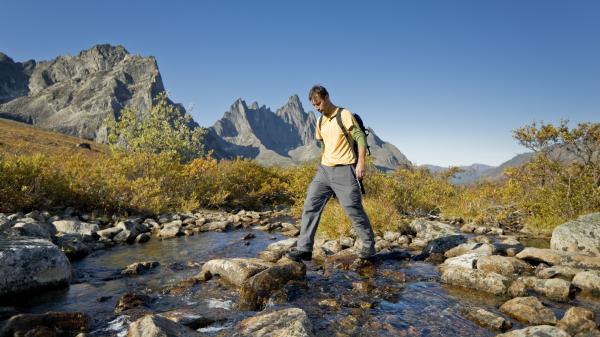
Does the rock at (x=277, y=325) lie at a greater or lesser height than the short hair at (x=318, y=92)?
lesser

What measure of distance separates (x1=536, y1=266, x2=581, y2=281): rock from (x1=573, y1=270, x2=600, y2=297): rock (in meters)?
0.46

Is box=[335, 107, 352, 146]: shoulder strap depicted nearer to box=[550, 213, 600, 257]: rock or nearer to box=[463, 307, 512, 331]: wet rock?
box=[463, 307, 512, 331]: wet rock

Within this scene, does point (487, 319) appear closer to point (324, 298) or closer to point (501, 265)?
point (324, 298)

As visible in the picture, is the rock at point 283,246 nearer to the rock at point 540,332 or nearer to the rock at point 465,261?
the rock at point 465,261

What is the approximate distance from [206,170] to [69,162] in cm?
684

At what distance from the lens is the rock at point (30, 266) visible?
6379mm

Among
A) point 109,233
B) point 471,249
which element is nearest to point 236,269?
point 471,249

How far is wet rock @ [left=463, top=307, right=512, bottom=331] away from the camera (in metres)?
5.11

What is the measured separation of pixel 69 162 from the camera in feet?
55.7

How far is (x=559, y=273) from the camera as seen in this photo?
24.6 ft

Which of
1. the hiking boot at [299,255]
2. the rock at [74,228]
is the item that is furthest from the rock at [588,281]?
the rock at [74,228]

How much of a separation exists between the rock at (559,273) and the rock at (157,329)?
21.1ft

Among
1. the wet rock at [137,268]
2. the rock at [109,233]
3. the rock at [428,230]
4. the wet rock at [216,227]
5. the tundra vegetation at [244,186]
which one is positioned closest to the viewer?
the wet rock at [137,268]

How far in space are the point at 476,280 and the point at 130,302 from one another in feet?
18.2
